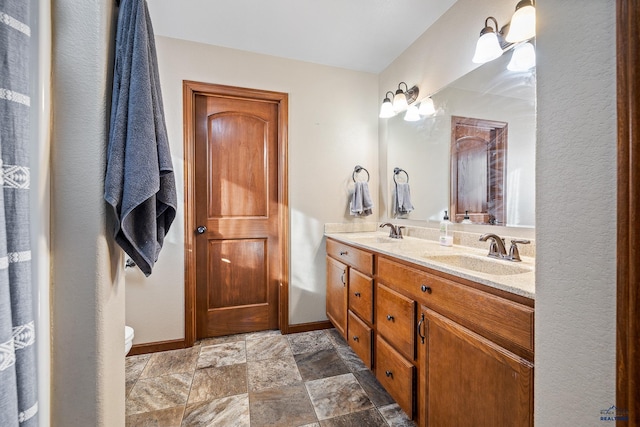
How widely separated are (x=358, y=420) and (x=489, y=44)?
Answer: 2.09 m

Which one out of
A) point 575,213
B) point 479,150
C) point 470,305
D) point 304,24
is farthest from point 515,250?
point 304,24

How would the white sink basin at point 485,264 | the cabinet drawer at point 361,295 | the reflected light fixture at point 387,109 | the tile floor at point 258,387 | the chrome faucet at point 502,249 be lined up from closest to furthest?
the white sink basin at point 485,264
the chrome faucet at point 502,249
the tile floor at point 258,387
the cabinet drawer at point 361,295
the reflected light fixture at point 387,109

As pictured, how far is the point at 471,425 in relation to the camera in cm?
94

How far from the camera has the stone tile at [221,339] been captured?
2.17 m

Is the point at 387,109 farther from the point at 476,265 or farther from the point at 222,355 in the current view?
the point at 222,355

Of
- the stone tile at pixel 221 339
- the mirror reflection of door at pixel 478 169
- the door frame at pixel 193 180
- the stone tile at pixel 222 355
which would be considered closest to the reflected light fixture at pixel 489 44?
the mirror reflection of door at pixel 478 169

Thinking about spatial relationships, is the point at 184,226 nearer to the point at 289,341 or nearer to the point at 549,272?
the point at 289,341

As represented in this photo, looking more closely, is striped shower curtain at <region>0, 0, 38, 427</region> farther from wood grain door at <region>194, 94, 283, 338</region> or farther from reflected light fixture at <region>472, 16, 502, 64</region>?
reflected light fixture at <region>472, 16, 502, 64</region>

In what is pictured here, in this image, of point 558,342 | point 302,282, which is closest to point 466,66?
point 558,342

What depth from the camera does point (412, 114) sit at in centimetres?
214

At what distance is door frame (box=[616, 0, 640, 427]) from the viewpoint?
44cm

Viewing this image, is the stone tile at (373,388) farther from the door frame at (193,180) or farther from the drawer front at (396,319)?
the door frame at (193,180)

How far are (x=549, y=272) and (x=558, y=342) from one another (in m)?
0.15

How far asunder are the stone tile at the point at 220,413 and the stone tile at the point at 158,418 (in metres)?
0.04
